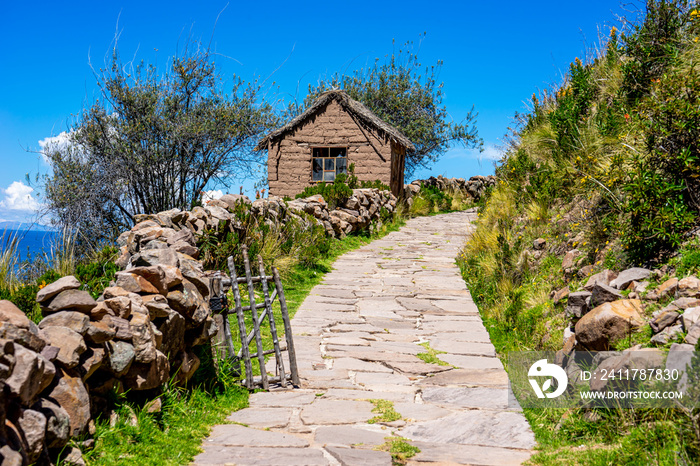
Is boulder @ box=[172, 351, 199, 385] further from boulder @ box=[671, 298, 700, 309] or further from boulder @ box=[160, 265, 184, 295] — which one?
boulder @ box=[671, 298, 700, 309]

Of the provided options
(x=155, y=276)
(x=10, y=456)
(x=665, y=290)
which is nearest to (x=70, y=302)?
(x=155, y=276)

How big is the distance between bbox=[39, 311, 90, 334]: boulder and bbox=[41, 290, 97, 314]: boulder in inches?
3.0

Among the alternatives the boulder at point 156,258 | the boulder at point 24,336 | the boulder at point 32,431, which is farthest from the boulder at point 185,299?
the boulder at point 32,431

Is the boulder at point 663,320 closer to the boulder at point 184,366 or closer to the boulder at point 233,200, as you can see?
the boulder at point 184,366

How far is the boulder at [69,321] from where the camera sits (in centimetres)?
332

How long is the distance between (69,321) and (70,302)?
0.50 ft

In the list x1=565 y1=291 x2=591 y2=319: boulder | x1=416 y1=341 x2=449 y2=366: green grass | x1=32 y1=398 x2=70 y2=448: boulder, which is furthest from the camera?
x1=416 y1=341 x2=449 y2=366: green grass

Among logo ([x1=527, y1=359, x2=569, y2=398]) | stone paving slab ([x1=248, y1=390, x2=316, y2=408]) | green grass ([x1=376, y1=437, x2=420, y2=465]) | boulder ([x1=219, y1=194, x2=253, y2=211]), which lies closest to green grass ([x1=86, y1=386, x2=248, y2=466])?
stone paving slab ([x1=248, y1=390, x2=316, y2=408])

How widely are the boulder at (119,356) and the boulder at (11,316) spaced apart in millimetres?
760

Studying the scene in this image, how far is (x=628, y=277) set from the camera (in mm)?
5137

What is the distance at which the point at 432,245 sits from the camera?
14.6 meters

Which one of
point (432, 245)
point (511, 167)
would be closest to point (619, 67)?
point (511, 167)

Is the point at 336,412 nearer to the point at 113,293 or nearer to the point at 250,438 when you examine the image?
the point at 250,438

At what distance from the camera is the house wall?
789 inches
